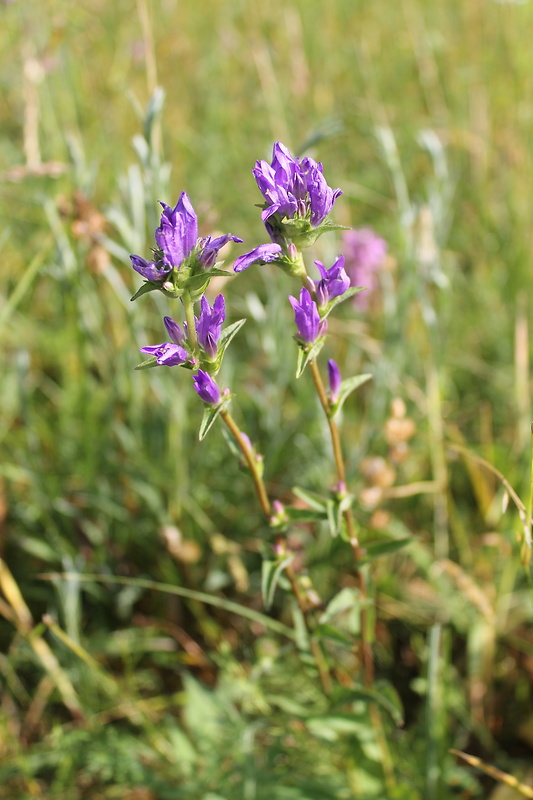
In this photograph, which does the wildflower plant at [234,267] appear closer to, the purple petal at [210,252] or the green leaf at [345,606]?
the purple petal at [210,252]

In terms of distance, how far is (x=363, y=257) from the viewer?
9.32ft

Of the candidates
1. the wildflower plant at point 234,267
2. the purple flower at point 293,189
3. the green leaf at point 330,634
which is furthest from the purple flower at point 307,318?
the green leaf at point 330,634

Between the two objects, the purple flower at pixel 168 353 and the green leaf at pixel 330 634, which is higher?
the purple flower at pixel 168 353

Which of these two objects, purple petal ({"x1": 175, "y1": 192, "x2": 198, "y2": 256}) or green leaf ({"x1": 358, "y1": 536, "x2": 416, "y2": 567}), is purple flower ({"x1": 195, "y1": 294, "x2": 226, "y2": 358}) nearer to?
purple petal ({"x1": 175, "y1": 192, "x2": 198, "y2": 256})

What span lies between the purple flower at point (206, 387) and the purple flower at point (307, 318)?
0.51ft

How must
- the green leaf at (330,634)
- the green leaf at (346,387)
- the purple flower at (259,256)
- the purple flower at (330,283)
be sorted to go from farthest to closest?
the green leaf at (330,634), the green leaf at (346,387), the purple flower at (330,283), the purple flower at (259,256)

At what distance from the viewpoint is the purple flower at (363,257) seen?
283cm

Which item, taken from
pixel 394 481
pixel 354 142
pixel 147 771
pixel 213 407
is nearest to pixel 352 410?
pixel 394 481

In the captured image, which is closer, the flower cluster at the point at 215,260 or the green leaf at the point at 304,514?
the flower cluster at the point at 215,260

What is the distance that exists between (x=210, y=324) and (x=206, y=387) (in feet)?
0.31

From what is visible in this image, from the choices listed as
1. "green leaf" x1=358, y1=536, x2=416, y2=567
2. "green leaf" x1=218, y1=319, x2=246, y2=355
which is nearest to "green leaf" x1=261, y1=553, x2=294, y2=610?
"green leaf" x1=358, y1=536, x2=416, y2=567

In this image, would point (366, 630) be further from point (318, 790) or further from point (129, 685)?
point (129, 685)

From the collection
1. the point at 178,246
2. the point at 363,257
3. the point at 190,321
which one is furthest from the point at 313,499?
the point at 363,257

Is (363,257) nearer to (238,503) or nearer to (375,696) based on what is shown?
(238,503)
